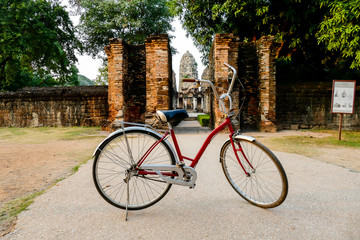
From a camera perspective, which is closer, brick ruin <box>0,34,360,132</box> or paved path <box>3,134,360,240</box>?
paved path <box>3,134,360,240</box>

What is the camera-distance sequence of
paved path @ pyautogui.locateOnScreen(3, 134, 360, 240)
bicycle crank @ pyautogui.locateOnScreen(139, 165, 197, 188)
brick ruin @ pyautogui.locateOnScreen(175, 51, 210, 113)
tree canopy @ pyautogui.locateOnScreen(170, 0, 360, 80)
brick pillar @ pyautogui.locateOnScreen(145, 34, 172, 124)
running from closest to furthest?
1. paved path @ pyautogui.locateOnScreen(3, 134, 360, 240)
2. bicycle crank @ pyautogui.locateOnScreen(139, 165, 197, 188)
3. tree canopy @ pyautogui.locateOnScreen(170, 0, 360, 80)
4. brick pillar @ pyautogui.locateOnScreen(145, 34, 172, 124)
5. brick ruin @ pyautogui.locateOnScreen(175, 51, 210, 113)

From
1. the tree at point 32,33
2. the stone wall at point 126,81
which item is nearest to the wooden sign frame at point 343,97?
the stone wall at point 126,81

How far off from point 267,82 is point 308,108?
294 cm

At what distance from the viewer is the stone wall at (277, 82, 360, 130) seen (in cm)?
945

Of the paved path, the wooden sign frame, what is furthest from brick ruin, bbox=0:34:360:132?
the paved path

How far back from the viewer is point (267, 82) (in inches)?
329

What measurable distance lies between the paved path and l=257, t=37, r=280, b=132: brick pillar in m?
Answer: 5.85

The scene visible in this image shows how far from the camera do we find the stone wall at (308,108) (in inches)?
372

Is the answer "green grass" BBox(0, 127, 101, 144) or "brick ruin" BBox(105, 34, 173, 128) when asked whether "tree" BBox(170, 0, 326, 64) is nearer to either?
"brick ruin" BBox(105, 34, 173, 128)

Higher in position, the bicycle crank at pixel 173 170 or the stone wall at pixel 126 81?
the stone wall at pixel 126 81

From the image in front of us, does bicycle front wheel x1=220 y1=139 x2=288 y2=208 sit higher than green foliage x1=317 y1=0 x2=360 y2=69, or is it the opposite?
green foliage x1=317 y1=0 x2=360 y2=69

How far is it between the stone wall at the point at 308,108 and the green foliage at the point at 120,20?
11896 millimetres

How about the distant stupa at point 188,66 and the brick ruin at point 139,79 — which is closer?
the brick ruin at point 139,79

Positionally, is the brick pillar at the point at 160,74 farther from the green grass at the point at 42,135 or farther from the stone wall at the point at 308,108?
the stone wall at the point at 308,108
